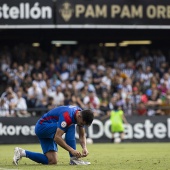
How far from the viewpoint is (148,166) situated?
1312 centimetres

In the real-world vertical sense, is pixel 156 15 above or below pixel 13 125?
above

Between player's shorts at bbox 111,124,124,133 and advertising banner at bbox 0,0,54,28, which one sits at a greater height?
advertising banner at bbox 0,0,54,28

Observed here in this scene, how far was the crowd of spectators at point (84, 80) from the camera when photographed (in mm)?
26859

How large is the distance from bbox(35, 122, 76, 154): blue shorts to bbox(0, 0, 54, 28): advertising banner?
1517cm

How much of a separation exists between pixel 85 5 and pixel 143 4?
2.54 m

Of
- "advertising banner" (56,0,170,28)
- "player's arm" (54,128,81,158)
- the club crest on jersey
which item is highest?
"advertising banner" (56,0,170,28)

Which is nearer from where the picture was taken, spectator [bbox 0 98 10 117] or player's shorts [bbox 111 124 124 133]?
player's shorts [bbox 111 124 124 133]

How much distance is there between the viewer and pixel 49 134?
43.8 ft

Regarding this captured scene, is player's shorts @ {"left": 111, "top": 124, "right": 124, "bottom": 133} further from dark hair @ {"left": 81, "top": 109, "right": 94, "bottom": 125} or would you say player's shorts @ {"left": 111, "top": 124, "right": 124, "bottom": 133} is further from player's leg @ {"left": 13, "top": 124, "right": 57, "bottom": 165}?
dark hair @ {"left": 81, "top": 109, "right": 94, "bottom": 125}

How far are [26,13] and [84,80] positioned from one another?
12.6 feet

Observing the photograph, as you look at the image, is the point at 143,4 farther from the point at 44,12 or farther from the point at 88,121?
the point at 88,121

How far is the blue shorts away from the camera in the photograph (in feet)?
43.3

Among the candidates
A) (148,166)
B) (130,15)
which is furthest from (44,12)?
(148,166)

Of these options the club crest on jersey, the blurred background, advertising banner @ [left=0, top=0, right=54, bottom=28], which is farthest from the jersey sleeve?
advertising banner @ [left=0, top=0, right=54, bottom=28]
